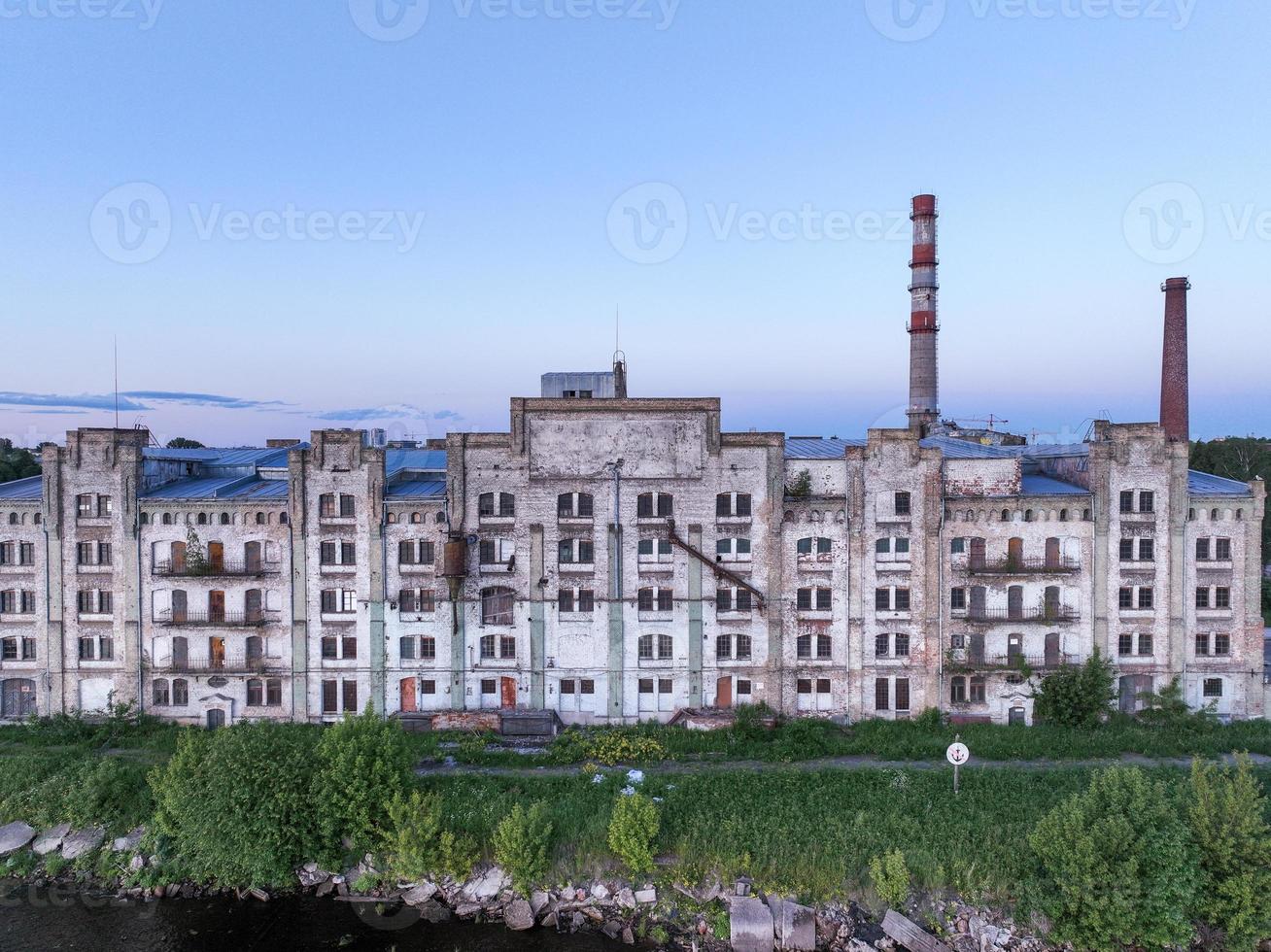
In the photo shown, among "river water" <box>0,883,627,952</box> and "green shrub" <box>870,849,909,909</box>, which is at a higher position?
"green shrub" <box>870,849,909,909</box>

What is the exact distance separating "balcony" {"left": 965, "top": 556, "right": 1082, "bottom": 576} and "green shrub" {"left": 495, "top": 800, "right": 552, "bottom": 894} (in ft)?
70.5

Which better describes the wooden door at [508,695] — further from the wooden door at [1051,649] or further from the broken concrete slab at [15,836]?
the wooden door at [1051,649]

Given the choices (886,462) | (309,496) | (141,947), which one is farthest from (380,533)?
(886,462)

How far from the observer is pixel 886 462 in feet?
110

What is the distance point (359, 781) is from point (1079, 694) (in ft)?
95.6

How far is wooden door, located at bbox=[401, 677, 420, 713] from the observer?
3394cm

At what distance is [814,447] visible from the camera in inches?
1522

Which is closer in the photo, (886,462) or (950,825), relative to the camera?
(950,825)

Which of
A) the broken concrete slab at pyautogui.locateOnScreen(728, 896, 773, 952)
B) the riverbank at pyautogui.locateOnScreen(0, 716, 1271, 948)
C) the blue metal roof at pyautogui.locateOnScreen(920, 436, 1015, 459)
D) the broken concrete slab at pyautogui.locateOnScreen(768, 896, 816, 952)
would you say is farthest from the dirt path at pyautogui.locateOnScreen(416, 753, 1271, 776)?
the blue metal roof at pyautogui.locateOnScreen(920, 436, 1015, 459)

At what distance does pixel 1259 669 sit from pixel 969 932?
21.7 m

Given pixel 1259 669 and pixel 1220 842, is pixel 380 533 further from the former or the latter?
pixel 1259 669

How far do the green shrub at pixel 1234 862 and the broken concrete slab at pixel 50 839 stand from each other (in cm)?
3636

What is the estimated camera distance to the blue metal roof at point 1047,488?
110 ft

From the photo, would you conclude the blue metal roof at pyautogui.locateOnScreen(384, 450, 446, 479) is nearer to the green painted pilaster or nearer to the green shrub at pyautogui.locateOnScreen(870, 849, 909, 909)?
the green painted pilaster
